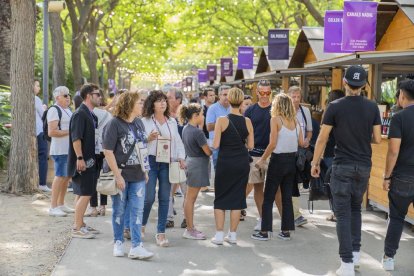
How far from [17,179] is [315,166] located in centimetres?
565

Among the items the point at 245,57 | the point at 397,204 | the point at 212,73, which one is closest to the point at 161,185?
the point at 397,204

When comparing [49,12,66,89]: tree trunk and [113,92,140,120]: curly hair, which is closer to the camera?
[113,92,140,120]: curly hair

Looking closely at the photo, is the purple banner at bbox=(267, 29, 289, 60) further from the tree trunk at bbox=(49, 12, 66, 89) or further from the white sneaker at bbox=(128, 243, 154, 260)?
the white sneaker at bbox=(128, 243, 154, 260)

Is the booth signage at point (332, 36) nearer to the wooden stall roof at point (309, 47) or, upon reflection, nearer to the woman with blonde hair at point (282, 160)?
the wooden stall roof at point (309, 47)

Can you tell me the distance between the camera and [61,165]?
8.55 m

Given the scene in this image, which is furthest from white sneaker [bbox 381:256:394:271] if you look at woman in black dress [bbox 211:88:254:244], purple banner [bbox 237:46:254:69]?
purple banner [bbox 237:46:254:69]

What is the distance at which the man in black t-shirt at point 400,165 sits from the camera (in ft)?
19.2

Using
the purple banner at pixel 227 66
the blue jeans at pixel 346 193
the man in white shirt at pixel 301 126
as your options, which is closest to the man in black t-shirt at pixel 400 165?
the blue jeans at pixel 346 193

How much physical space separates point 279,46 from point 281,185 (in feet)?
36.3

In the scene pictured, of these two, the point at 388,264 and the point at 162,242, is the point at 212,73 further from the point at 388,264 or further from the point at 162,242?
the point at 388,264

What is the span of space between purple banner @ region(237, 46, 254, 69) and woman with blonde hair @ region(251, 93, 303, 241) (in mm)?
16459

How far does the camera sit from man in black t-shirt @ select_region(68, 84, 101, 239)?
284 inches

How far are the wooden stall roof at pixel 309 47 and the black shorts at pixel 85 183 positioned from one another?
27.1ft

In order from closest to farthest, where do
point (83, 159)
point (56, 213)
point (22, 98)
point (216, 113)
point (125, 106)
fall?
point (125, 106)
point (83, 159)
point (56, 213)
point (216, 113)
point (22, 98)
